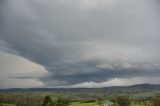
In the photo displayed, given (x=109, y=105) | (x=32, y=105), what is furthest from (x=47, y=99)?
(x=32, y=105)

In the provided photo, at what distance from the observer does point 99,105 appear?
81.9 meters

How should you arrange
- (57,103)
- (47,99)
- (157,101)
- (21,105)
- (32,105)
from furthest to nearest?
(21,105), (32,105), (157,101), (57,103), (47,99)

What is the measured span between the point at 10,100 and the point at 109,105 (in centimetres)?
4955

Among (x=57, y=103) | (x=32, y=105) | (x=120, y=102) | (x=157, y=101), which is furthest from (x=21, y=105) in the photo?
(x=57, y=103)

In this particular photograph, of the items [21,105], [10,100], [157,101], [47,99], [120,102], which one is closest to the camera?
[47,99]

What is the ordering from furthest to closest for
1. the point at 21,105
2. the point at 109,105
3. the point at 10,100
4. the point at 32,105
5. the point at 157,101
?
the point at 10,100
the point at 21,105
the point at 32,105
the point at 109,105
the point at 157,101

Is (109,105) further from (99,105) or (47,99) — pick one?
(47,99)

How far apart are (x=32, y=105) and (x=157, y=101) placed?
41019mm

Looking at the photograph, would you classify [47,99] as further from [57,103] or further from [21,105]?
[21,105]

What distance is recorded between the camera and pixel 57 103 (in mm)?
37438

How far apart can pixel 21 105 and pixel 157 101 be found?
53.1 m

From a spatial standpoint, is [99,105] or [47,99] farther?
[99,105]

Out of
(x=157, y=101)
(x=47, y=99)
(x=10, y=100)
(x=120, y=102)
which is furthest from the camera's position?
(x=10, y=100)

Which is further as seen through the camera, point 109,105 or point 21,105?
point 21,105
